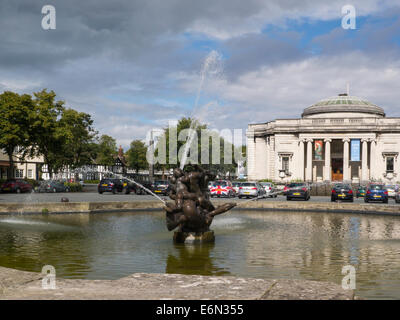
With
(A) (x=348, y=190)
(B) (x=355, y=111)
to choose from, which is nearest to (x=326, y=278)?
(A) (x=348, y=190)

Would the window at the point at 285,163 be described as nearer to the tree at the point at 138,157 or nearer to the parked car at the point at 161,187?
the tree at the point at 138,157

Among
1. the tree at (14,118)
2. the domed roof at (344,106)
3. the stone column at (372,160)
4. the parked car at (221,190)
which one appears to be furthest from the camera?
the domed roof at (344,106)

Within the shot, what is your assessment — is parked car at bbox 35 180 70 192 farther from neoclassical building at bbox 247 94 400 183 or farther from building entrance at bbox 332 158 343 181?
building entrance at bbox 332 158 343 181

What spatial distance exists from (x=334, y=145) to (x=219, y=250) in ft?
290

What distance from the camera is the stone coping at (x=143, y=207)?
21797 millimetres

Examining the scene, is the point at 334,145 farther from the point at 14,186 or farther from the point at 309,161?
the point at 14,186

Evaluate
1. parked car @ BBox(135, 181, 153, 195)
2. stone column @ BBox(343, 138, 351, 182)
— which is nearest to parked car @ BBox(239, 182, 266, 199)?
parked car @ BBox(135, 181, 153, 195)

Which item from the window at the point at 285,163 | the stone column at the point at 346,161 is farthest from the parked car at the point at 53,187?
the stone column at the point at 346,161

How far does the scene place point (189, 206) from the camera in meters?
13.7

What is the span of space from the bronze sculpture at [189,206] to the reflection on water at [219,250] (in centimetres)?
66

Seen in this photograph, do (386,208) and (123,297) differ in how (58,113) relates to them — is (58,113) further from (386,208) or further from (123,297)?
(123,297)

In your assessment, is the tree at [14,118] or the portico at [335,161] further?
the portico at [335,161]

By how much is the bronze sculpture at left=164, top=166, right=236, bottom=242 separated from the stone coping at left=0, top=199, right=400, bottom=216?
34.1ft

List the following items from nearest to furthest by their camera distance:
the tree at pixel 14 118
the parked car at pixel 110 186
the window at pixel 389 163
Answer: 1. the parked car at pixel 110 186
2. the tree at pixel 14 118
3. the window at pixel 389 163
